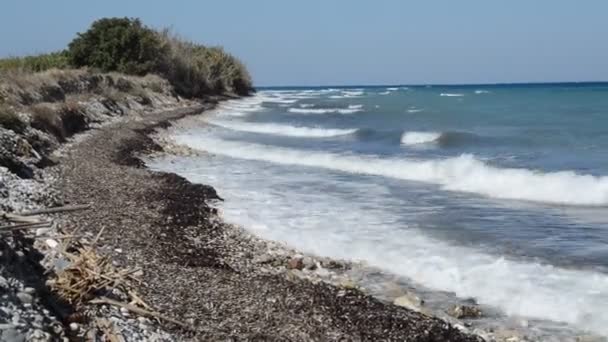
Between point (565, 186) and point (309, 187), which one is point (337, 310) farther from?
point (565, 186)

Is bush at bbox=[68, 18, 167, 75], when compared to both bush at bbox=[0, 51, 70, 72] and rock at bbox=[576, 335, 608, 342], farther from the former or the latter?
rock at bbox=[576, 335, 608, 342]

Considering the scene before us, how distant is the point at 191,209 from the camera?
36.5 ft

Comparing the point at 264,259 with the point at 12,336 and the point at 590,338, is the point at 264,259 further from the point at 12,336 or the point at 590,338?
the point at 12,336

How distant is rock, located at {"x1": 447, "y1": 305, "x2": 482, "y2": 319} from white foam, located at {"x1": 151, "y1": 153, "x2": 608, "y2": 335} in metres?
0.38

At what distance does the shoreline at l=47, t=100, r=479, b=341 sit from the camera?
241 inches

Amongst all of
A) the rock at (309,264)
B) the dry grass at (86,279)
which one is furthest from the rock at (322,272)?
the dry grass at (86,279)

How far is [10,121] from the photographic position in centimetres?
1463

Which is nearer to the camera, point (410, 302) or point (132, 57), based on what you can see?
point (410, 302)

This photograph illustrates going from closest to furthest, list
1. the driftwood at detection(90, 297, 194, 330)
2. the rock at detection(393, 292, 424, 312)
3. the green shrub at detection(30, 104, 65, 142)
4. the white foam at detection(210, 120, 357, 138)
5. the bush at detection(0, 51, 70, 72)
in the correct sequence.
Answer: the driftwood at detection(90, 297, 194, 330) → the rock at detection(393, 292, 424, 312) → the green shrub at detection(30, 104, 65, 142) → the bush at detection(0, 51, 70, 72) → the white foam at detection(210, 120, 357, 138)

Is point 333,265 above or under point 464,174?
above

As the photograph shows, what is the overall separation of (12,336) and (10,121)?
11650mm

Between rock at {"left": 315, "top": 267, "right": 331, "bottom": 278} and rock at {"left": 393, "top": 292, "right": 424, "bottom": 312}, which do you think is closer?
rock at {"left": 393, "top": 292, "right": 424, "bottom": 312}

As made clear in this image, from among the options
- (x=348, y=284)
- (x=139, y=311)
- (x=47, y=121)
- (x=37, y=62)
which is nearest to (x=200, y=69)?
(x=37, y=62)

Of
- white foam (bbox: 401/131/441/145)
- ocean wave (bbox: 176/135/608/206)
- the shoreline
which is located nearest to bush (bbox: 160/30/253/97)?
white foam (bbox: 401/131/441/145)
